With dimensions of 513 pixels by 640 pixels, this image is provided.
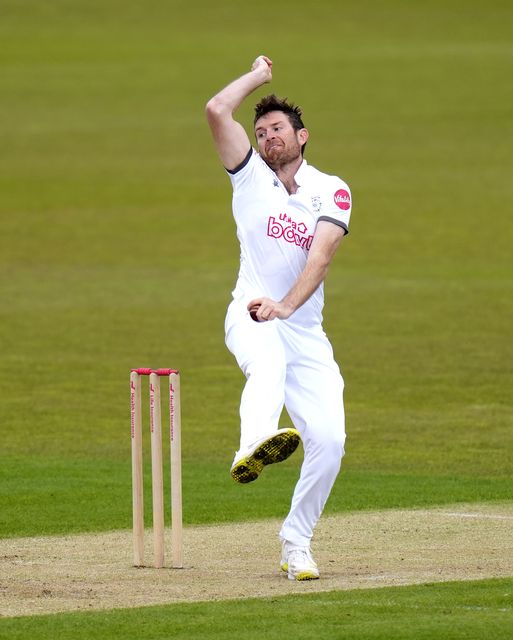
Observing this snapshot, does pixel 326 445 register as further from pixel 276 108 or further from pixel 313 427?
pixel 276 108

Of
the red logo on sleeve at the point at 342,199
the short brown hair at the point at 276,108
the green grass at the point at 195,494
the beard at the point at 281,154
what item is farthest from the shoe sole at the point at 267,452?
the green grass at the point at 195,494

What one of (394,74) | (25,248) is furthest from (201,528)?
(394,74)

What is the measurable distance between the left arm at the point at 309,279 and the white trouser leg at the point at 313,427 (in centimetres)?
48

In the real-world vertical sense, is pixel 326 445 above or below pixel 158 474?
above

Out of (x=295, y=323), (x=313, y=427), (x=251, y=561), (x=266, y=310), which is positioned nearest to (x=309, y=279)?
(x=266, y=310)

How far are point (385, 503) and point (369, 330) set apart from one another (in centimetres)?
1147

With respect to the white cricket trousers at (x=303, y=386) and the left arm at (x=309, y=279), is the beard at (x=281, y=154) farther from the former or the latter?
the white cricket trousers at (x=303, y=386)

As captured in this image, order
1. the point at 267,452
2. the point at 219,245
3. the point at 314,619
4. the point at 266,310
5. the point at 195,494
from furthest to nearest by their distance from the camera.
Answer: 1. the point at 219,245
2. the point at 195,494
3. the point at 266,310
4. the point at 267,452
5. the point at 314,619

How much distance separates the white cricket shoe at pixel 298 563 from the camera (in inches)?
336

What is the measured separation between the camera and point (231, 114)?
843 cm

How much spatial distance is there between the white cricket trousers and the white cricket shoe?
0.14ft

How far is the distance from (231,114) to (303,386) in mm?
1480

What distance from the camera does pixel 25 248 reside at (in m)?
32.6

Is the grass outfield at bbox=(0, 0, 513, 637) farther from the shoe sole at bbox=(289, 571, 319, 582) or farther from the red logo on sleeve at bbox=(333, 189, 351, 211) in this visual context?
the red logo on sleeve at bbox=(333, 189, 351, 211)
